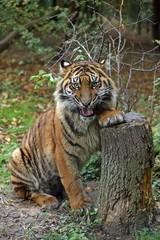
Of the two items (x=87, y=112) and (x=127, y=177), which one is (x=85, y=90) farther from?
(x=127, y=177)

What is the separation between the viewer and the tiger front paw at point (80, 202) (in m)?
5.20

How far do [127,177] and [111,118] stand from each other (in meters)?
0.55

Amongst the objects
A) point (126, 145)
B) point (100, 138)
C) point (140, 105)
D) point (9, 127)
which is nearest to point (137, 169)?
point (126, 145)

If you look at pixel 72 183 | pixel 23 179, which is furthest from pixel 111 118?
pixel 23 179

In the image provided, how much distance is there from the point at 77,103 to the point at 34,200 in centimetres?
133

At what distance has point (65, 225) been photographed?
5.03 meters

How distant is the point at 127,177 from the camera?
4711 millimetres

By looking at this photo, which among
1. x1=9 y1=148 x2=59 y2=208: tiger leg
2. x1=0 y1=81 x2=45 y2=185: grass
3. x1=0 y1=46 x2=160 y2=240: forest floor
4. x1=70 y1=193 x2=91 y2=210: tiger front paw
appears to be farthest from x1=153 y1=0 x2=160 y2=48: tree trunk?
x1=70 y1=193 x2=91 y2=210: tiger front paw

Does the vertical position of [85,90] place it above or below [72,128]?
above

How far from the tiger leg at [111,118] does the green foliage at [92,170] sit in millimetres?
1622

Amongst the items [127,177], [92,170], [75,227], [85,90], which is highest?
[85,90]

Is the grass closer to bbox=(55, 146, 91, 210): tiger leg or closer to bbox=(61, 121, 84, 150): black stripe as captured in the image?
bbox=(55, 146, 91, 210): tiger leg

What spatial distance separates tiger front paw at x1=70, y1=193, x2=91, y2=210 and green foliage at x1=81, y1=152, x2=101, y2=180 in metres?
1.08

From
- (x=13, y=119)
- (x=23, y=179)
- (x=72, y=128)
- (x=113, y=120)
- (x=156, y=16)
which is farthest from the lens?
(x=156, y=16)
